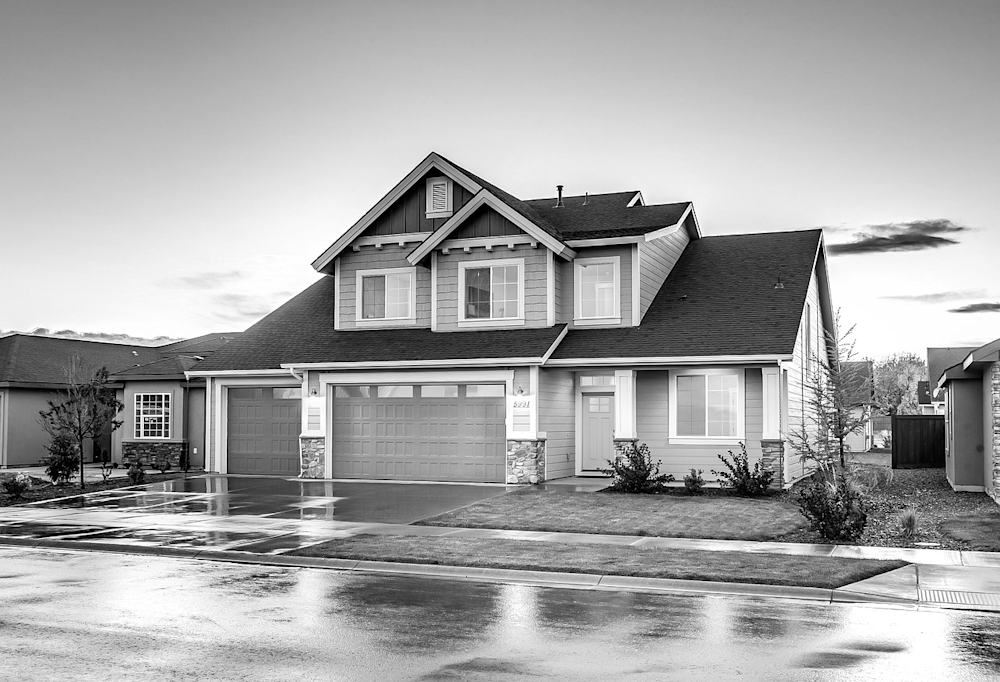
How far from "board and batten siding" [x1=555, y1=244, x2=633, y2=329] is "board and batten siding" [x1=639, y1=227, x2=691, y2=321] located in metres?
0.33

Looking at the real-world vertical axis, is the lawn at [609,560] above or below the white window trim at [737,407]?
below

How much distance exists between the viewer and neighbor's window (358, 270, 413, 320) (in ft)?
91.1

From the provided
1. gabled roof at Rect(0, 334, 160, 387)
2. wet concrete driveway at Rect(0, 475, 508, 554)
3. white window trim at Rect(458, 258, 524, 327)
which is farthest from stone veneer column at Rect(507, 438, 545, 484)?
gabled roof at Rect(0, 334, 160, 387)

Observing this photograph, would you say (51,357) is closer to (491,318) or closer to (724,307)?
(491,318)

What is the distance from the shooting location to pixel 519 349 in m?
24.5

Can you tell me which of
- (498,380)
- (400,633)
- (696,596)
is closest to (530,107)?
(498,380)

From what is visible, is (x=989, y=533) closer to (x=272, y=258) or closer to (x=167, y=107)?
(x=167, y=107)

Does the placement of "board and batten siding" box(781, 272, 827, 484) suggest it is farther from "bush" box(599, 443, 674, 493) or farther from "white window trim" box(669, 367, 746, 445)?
"bush" box(599, 443, 674, 493)

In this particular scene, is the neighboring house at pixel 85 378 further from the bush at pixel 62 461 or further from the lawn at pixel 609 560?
the lawn at pixel 609 560

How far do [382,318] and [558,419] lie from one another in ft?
20.6

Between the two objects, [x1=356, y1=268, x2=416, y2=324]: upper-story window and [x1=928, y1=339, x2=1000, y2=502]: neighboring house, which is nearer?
[x1=928, y1=339, x2=1000, y2=502]: neighboring house

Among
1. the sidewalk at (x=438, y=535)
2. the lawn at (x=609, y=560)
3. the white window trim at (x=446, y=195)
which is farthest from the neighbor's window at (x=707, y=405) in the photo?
the lawn at (x=609, y=560)

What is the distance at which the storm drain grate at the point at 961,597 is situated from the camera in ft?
34.1

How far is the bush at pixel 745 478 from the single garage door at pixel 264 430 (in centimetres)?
1248
